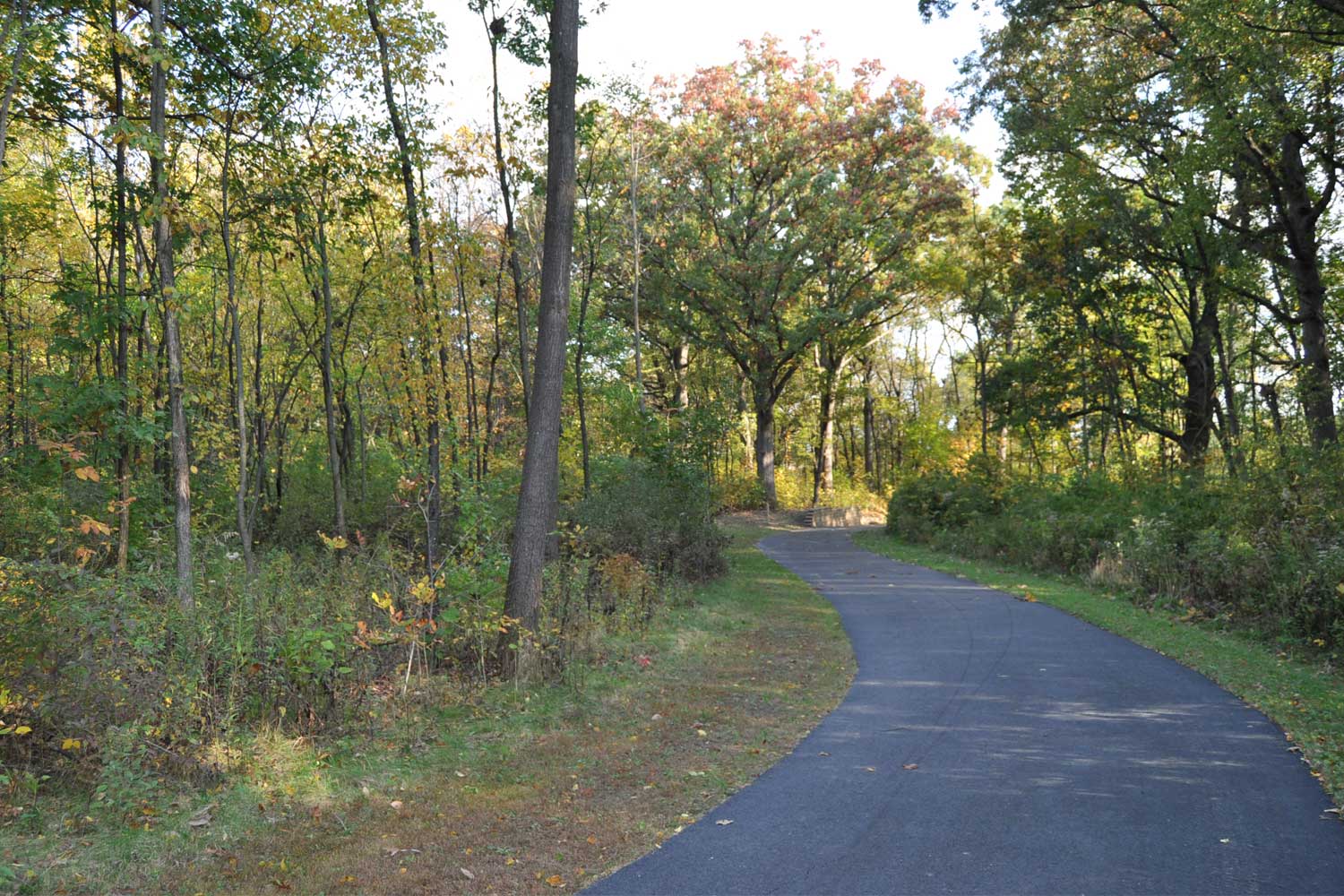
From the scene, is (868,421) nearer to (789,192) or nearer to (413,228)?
(789,192)

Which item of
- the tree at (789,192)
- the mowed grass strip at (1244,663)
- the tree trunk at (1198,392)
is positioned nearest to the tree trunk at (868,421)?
the tree at (789,192)

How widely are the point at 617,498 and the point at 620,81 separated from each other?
1156cm

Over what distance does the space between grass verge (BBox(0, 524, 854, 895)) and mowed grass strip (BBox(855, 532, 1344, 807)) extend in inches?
151

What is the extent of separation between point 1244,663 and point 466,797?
335 inches

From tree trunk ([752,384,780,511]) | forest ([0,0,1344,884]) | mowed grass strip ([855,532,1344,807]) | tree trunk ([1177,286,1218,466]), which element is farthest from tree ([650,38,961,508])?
mowed grass strip ([855,532,1344,807])

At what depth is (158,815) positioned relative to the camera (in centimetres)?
522

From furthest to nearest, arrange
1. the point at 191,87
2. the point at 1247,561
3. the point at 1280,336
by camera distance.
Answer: the point at 1280,336 < the point at 1247,561 < the point at 191,87

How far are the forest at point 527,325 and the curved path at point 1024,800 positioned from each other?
3.06 m

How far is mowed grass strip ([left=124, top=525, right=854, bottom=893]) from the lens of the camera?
4.84 m

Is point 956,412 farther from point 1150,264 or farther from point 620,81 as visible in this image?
point 620,81

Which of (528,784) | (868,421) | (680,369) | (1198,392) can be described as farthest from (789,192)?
(528,784)

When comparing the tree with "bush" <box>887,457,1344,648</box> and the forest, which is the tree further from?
"bush" <box>887,457,1344,648</box>

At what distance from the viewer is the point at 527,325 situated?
62.1ft

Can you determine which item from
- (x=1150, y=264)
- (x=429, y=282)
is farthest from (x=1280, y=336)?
(x=429, y=282)
